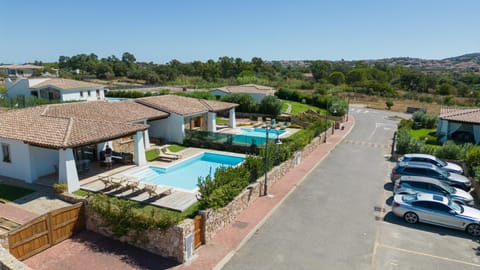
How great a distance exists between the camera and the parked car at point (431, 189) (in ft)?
60.4

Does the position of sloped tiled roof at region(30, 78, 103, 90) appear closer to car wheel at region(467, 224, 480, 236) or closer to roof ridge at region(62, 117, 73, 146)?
roof ridge at region(62, 117, 73, 146)

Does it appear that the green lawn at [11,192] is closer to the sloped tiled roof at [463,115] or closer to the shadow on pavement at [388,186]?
the shadow on pavement at [388,186]

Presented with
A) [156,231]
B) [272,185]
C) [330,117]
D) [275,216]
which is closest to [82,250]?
[156,231]


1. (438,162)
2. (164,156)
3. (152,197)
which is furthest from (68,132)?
(438,162)

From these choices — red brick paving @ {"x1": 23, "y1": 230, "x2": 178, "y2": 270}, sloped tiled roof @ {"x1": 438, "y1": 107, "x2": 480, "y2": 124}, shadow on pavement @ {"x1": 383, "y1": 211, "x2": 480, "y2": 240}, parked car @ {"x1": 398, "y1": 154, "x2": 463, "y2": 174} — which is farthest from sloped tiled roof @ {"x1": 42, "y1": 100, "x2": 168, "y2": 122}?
sloped tiled roof @ {"x1": 438, "y1": 107, "x2": 480, "y2": 124}

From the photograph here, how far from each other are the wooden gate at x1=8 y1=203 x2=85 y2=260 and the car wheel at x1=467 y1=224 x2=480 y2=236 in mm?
17948

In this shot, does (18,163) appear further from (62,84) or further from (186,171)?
(62,84)

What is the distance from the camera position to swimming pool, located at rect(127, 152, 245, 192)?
21.9 metres

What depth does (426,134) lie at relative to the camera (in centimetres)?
3956

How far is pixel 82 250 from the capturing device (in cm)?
1372

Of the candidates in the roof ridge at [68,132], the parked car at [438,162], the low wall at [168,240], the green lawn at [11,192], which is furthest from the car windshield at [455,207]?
the green lawn at [11,192]

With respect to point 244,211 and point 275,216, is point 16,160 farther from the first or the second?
point 275,216

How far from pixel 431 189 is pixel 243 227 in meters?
11.1

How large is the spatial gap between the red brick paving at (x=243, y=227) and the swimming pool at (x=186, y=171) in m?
3.70
